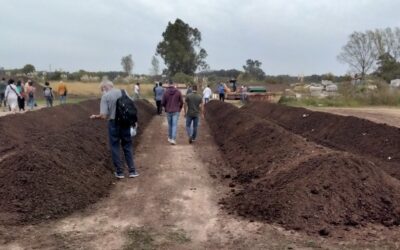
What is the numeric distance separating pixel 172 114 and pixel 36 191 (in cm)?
743

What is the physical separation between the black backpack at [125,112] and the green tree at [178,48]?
78767 millimetres

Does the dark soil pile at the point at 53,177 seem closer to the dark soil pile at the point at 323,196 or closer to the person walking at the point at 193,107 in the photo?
the dark soil pile at the point at 323,196

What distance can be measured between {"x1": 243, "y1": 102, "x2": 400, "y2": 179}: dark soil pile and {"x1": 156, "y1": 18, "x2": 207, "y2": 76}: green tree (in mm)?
66256

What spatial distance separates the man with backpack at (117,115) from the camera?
962 centimetres

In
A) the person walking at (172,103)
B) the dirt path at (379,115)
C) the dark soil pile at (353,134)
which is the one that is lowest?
the dirt path at (379,115)

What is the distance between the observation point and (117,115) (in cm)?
963

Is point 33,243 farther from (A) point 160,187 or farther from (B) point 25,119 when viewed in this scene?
(B) point 25,119

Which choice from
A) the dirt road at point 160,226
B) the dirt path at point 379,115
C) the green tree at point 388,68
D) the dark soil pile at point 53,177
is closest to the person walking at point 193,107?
the dark soil pile at point 53,177

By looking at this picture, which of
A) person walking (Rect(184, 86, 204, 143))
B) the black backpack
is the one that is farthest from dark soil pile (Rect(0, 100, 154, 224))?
person walking (Rect(184, 86, 204, 143))

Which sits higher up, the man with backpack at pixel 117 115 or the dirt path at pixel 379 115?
the man with backpack at pixel 117 115

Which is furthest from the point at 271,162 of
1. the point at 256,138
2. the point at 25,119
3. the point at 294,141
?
the point at 25,119

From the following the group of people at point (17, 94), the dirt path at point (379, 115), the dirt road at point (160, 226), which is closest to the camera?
the dirt road at point (160, 226)

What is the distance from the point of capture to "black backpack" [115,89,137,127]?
9.60 m

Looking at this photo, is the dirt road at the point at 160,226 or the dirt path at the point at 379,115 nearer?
the dirt road at the point at 160,226
